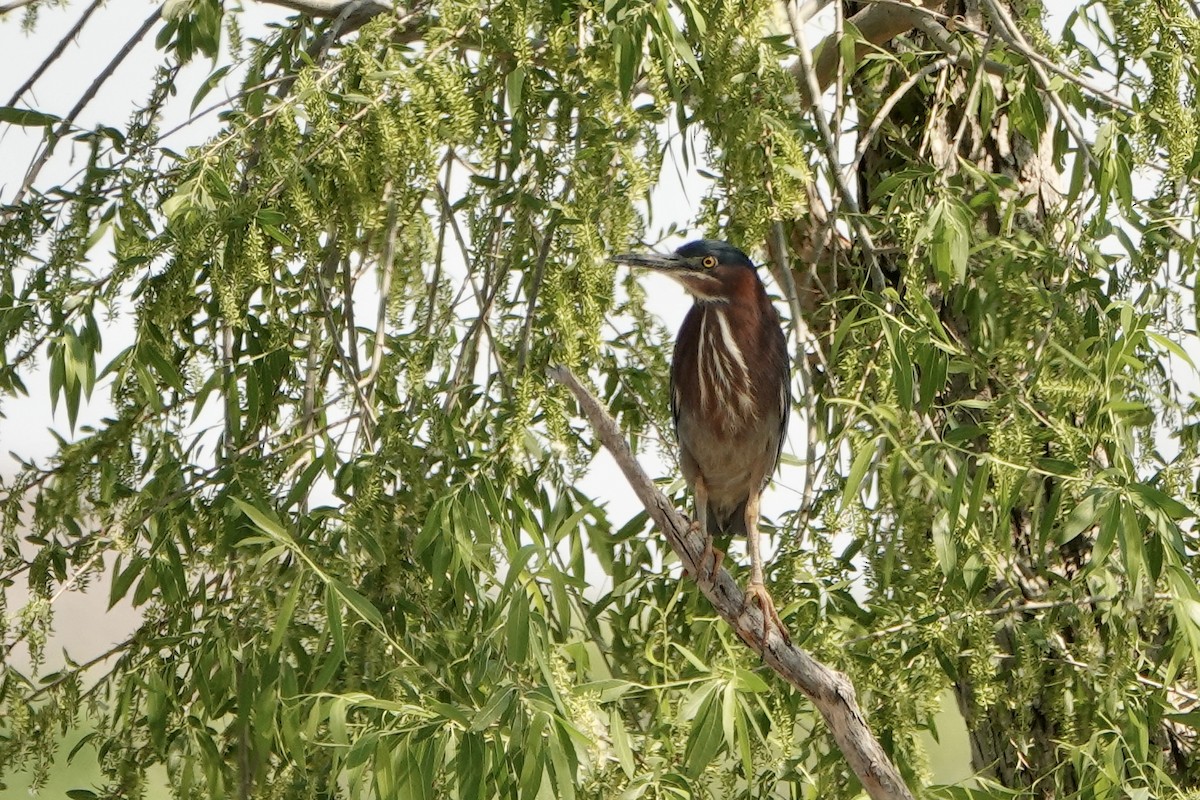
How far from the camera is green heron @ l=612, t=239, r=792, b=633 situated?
2795 mm

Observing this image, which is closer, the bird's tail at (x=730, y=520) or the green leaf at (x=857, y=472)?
the green leaf at (x=857, y=472)

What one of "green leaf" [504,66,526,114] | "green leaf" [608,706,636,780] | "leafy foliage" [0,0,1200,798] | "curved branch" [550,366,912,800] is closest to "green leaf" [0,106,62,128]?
"leafy foliage" [0,0,1200,798]

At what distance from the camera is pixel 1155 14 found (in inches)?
73.5

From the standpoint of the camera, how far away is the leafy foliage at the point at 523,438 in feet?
5.53

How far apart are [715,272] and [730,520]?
0.74 m

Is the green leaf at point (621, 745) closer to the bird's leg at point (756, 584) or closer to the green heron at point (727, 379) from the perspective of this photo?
the bird's leg at point (756, 584)

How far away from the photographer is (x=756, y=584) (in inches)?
92.5

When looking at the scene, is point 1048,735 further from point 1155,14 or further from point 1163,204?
point 1155,14

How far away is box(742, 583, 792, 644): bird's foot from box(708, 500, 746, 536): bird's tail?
2.46ft

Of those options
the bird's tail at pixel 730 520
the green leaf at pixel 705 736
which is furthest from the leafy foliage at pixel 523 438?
the bird's tail at pixel 730 520

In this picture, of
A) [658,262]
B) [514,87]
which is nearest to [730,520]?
[658,262]

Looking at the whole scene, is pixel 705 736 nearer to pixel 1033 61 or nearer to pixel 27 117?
pixel 1033 61

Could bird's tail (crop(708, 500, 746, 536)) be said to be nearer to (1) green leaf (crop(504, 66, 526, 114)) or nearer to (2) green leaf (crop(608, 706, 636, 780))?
(2) green leaf (crop(608, 706, 636, 780))

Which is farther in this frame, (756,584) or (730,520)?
(730,520)
